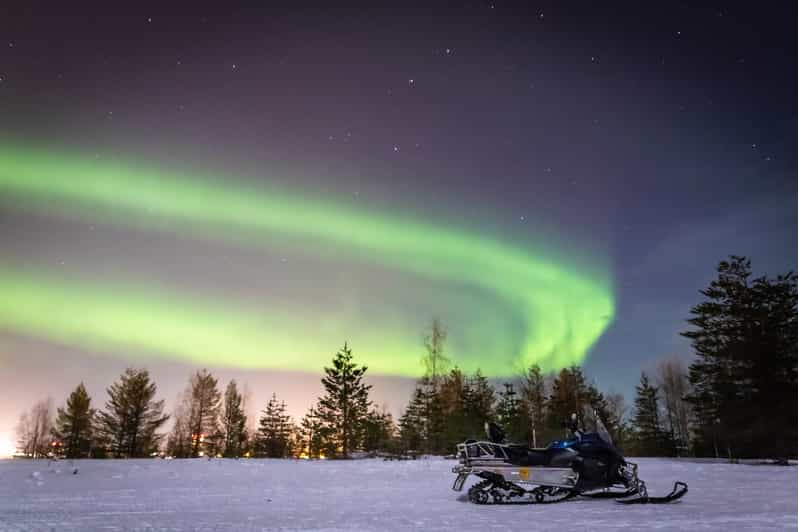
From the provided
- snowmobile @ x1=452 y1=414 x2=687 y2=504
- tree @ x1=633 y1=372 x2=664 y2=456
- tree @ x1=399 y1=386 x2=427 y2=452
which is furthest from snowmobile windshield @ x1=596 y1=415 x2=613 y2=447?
tree @ x1=633 y1=372 x2=664 y2=456

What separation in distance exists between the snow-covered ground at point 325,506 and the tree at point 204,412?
141 ft

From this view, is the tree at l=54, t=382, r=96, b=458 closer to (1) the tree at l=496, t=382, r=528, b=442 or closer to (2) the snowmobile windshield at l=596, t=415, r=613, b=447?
(1) the tree at l=496, t=382, r=528, b=442

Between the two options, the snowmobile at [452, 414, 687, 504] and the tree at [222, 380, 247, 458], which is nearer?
the snowmobile at [452, 414, 687, 504]

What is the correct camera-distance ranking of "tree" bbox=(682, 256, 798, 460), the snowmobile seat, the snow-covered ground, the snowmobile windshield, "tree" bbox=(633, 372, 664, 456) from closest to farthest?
the snow-covered ground → the snowmobile seat → the snowmobile windshield → "tree" bbox=(682, 256, 798, 460) → "tree" bbox=(633, 372, 664, 456)

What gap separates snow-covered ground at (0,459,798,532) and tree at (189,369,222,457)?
42.9 meters

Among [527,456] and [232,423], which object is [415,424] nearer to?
[232,423]

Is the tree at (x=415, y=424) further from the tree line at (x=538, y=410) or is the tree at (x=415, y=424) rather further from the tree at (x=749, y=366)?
the tree at (x=749, y=366)

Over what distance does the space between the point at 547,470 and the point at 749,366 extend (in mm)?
23383

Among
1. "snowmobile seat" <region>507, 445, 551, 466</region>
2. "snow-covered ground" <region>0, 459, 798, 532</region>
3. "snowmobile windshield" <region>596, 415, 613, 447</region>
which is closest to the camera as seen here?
"snow-covered ground" <region>0, 459, 798, 532</region>

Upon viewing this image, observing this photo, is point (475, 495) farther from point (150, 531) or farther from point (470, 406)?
point (470, 406)

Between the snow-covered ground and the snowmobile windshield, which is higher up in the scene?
the snowmobile windshield

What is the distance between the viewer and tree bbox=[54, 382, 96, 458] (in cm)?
4950

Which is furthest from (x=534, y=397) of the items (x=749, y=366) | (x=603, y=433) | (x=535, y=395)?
(x=603, y=433)

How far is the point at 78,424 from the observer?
49.9 metres
